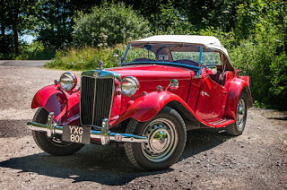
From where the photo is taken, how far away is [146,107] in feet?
13.3

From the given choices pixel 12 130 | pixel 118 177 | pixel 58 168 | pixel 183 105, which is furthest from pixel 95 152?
pixel 12 130

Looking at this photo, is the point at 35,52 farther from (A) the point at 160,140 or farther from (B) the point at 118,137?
(B) the point at 118,137

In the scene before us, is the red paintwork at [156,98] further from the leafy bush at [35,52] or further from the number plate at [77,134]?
the leafy bush at [35,52]

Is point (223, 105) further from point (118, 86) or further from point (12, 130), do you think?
point (12, 130)

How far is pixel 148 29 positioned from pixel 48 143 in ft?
57.3

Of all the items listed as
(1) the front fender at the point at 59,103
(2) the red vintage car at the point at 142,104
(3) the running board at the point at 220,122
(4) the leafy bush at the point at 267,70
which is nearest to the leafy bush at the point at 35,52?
(4) the leafy bush at the point at 267,70

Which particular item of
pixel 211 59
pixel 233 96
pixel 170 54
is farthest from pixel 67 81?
pixel 233 96

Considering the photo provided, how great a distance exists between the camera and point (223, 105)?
5934mm

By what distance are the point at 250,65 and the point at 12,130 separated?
265 inches

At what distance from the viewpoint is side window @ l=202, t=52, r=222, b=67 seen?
553 centimetres

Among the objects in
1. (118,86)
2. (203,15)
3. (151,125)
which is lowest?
(151,125)

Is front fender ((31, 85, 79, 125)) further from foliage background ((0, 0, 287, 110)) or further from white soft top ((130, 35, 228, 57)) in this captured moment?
foliage background ((0, 0, 287, 110))

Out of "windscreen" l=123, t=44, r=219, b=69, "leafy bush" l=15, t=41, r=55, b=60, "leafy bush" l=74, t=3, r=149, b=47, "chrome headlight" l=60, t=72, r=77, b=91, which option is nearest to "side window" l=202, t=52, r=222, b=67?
"windscreen" l=123, t=44, r=219, b=69

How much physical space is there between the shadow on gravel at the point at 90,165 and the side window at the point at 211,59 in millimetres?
1366
